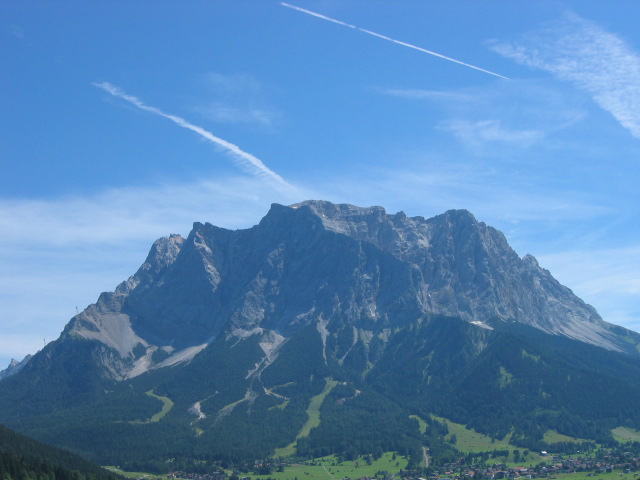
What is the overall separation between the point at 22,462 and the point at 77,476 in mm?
15059

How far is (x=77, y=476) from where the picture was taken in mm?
199750

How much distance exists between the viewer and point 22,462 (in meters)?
190
